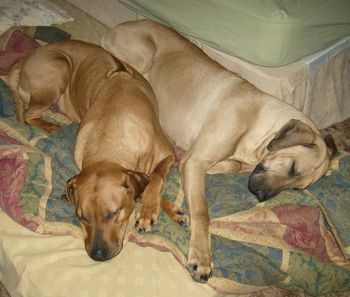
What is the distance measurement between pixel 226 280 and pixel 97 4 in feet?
10.5

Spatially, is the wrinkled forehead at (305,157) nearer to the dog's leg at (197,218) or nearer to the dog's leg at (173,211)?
the dog's leg at (197,218)

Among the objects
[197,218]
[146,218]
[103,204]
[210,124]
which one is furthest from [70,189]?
[210,124]

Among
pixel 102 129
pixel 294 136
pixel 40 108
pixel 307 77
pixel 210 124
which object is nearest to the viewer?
pixel 294 136

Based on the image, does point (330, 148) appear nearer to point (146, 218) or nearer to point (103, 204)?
point (146, 218)

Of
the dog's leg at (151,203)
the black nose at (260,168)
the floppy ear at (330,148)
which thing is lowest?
the dog's leg at (151,203)

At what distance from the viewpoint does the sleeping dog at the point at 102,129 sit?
97.7 inches

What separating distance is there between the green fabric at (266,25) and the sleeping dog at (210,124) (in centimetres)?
25

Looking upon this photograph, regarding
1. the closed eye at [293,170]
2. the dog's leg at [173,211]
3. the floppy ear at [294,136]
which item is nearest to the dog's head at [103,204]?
the dog's leg at [173,211]

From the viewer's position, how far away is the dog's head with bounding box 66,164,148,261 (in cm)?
244

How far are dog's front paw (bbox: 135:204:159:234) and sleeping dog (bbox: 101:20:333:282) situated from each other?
0.26 metres

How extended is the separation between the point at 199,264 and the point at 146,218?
0.46 m

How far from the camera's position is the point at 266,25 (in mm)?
3055

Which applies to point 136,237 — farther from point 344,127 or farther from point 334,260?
point 344,127

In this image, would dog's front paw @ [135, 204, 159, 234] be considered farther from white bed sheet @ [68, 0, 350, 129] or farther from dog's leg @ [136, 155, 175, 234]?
white bed sheet @ [68, 0, 350, 129]
